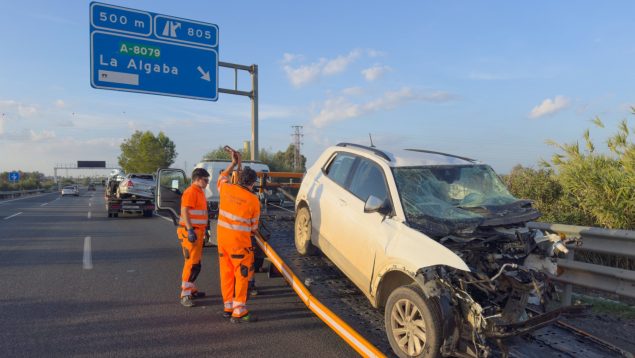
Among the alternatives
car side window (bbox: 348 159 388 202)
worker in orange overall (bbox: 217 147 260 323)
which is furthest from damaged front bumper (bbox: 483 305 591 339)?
worker in orange overall (bbox: 217 147 260 323)

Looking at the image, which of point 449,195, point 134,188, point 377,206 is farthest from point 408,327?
point 134,188

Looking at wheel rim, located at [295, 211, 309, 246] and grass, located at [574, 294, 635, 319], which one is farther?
wheel rim, located at [295, 211, 309, 246]

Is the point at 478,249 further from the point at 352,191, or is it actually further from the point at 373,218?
the point at 352,191

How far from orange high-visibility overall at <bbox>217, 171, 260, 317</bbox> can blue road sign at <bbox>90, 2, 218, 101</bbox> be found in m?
8.43

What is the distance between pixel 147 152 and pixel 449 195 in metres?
73.4

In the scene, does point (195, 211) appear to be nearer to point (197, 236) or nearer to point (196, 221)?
point (196, 221)

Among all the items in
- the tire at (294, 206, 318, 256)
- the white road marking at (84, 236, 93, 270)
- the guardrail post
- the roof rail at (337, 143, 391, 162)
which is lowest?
the white road marking at (84, 236, 93, 270)

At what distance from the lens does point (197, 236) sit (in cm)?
582

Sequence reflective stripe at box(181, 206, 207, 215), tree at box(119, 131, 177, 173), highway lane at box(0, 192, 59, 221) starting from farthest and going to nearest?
tree at box(119, 131, 177, 173), highway lane at box(0, 192, 59, 221), reflective stripe at box(181, 206, 207, 215)

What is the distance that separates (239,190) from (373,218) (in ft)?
5.61

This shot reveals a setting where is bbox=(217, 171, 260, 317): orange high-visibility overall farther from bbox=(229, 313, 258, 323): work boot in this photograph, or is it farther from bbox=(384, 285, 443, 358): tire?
bbox=(384, 285, 443, 358): tire

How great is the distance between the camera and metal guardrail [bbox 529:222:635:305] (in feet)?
15.4

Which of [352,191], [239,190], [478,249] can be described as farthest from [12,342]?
[478,249]

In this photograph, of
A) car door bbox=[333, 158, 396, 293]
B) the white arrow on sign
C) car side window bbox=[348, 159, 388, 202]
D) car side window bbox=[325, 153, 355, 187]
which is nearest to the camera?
car door bbox=[333, 158, 396, 293]
